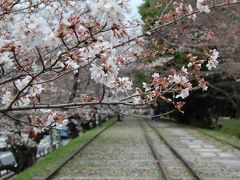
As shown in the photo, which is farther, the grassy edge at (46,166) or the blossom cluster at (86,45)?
the grassy edge at (46,166)

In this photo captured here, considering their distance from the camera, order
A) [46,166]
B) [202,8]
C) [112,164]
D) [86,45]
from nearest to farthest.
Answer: [86,45], [202,8], [46,166], [112,164]

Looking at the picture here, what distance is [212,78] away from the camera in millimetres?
39406

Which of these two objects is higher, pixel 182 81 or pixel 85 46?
pixel 85 46

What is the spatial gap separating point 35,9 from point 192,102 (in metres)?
44.3

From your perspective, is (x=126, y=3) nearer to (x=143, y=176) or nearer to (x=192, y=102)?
(x=143, y=176)

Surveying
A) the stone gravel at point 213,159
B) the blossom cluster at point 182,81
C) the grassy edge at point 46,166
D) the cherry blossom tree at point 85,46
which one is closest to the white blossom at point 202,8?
the cherry blossom tree at point 85,46

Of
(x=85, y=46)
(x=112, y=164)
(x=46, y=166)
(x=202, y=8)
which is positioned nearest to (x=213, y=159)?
(x=112, y=164)

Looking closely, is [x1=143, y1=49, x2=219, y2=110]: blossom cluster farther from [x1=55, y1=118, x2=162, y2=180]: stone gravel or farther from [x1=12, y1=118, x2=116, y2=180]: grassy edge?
[x1=12, y1=118, x2=116, y2=180]: grassy edge

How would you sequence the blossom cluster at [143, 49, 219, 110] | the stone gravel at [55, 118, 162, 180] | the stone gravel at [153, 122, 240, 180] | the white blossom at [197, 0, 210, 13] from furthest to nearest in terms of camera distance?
1. the stone gravel at [55, 118, 162, 180]
2. the stone gravel at [153, 122, 240, 180]
3. the white blossom at [197, 0, 210, 13]
4. the blossom cluster at [143, 49, 219, 110]

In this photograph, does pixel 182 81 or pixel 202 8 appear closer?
pixel 182 81

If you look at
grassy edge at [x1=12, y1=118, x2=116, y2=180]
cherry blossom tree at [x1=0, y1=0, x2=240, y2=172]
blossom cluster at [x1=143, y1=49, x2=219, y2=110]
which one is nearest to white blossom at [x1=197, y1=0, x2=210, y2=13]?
cherry blossom tree at [x1=0, y1=0, x2=240, y2=172]

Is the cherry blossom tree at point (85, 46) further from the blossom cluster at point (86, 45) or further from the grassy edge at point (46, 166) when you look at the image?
the grassy edge at point (46, 166)

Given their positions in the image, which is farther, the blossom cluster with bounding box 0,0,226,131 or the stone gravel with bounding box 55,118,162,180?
the stone gravel with bounding box 55,118,162,180

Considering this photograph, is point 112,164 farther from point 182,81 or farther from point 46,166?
point 182,81
